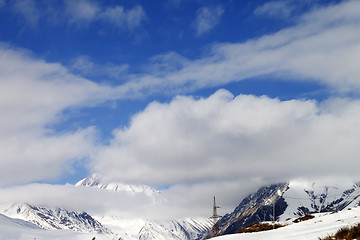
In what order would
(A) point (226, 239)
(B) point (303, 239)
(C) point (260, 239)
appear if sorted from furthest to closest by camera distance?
1. (A) point (226, 239)
2. (C) point (260, 239)
3. (B) point (303, 239)

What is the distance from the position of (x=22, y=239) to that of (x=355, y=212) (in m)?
201

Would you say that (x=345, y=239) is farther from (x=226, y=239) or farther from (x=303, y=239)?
(x=226, y=239)

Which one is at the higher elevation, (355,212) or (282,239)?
(355,212)

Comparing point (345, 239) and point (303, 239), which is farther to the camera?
point (303, 239)

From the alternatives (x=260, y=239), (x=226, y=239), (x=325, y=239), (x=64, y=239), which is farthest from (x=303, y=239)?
(x=64, y=239)

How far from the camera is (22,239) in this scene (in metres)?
198

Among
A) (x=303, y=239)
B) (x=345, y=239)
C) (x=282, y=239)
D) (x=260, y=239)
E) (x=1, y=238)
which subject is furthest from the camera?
(x=1, y=238)

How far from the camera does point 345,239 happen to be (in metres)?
14.5

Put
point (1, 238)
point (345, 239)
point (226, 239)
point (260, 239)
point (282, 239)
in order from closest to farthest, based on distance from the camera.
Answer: point (345, 239) < point (282, 239) < point (260, 239) < point (226, 239) < point (1, 238)

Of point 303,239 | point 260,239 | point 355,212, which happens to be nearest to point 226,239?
point 260,239

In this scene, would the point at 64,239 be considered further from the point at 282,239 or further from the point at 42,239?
the point at 282,239

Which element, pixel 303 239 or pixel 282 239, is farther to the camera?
pixel 282 239

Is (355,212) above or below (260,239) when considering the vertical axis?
above

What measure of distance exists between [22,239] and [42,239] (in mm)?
10451
